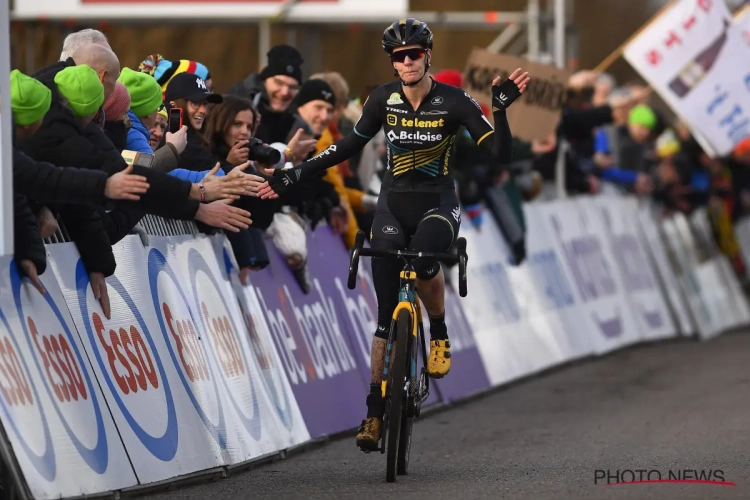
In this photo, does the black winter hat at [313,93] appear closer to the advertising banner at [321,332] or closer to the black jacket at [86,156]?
the advertising banner at [321,332]

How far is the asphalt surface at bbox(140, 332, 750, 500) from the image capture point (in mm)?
8342

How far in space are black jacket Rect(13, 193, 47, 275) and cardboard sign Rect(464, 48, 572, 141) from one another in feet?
29.3

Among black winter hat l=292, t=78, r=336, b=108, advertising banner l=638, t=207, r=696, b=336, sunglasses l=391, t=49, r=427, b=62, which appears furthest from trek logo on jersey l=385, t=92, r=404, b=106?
advertising banner l=638, t=207, r=696, b=336

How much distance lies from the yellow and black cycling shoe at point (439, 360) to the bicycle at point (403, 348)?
0.26m

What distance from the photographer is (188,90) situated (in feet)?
33.5

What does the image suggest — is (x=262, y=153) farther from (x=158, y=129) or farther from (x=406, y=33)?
(x=406, y=33)

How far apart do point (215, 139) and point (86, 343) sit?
255 centimetres

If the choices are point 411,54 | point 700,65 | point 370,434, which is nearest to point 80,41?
point 411,54

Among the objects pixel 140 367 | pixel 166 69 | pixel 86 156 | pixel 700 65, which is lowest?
pixel 140 367

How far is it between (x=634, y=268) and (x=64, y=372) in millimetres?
14249

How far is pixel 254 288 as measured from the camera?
35.3 feet

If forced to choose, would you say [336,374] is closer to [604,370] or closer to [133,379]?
[133,379]

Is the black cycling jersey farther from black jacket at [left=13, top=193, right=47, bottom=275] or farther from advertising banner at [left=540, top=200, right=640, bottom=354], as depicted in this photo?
advertising banner at [left=540, top=200, right=640, bottom=354]

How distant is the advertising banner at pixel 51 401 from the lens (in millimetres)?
7273
